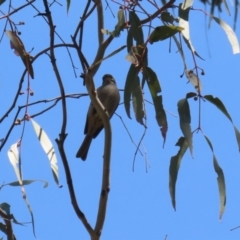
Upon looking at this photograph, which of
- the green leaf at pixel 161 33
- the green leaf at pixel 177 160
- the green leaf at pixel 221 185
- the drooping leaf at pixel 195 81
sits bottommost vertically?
the green leaf at pixel 221 185

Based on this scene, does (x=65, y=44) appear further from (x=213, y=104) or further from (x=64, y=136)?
(x=213, y=104)

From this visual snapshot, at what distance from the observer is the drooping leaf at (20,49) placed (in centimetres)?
184

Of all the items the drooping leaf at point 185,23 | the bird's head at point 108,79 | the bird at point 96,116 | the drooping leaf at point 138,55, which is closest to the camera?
the drooping leaf at point 138,55

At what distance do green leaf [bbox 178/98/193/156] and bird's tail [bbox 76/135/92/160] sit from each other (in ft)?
5.48

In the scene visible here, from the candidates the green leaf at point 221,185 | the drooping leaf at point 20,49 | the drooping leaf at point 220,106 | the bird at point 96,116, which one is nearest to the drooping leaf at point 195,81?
the drooping leaf at point 220,106

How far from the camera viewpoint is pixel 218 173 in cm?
191

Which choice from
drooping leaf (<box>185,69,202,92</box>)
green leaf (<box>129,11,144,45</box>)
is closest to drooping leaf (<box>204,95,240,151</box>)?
Answer: drooping leaf (<box>185,69,202,92</box>)

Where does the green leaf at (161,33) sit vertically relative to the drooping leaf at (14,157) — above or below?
above

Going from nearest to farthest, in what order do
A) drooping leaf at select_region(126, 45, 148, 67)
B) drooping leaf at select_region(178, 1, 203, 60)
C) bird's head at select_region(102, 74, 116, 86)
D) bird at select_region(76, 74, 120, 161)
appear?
drooping leaf at select_region(126, 45, 148, 67) < drooping leaf at select_region(178, 1, 203, 60) < bird at select_region(76, 74, 120, 161) < bird's head at select_region(102, 74, 116, 86)

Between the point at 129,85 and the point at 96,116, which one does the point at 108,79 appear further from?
the point at 129,85

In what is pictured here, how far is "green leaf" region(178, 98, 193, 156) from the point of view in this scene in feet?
5.96

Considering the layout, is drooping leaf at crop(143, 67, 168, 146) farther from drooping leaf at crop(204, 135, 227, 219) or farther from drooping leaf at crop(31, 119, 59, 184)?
drooping leaf at crop(31, 119, 59, 184)

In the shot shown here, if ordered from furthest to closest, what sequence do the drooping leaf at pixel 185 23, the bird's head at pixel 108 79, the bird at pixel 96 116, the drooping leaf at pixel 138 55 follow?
the bird's head at pixel 108 79 < the bird at pixel 96 116 < the drooping leaf at pixel 185 23 < the drooping leaf at pixel 138 55

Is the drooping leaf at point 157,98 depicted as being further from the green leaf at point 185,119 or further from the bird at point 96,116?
the bird at point 96,116
